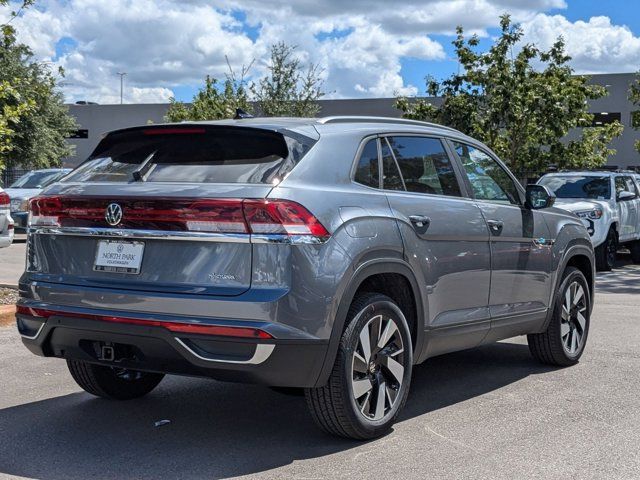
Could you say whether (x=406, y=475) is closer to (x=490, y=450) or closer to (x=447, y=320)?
(x=490, y=450)

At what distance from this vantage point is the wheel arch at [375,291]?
4750 mm

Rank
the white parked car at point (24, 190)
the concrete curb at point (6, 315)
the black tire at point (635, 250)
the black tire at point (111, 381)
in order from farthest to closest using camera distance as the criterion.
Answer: the white parked car at point (24, 190), the black tire at point (635, 250), the concrete curb at point (6, 315), the black tire at point (111, 381)

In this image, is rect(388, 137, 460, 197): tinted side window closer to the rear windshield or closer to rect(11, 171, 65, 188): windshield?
the rear windshield

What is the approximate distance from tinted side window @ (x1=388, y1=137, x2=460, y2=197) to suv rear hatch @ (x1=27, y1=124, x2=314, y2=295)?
91 centimetres

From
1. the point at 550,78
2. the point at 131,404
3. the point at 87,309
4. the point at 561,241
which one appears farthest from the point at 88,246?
the point at 550,78

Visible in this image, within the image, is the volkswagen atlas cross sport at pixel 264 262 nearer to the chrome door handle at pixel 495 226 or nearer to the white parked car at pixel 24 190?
the chrome door handle at pixel 495 226

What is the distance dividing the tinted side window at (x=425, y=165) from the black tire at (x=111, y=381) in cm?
222

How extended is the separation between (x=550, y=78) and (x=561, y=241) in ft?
53.1

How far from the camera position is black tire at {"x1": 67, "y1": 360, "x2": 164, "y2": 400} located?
5.88 m

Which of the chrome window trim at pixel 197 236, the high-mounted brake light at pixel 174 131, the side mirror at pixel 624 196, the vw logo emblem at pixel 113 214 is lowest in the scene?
the side mirror at pixel 624 196

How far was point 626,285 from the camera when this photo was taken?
14750 millimetres

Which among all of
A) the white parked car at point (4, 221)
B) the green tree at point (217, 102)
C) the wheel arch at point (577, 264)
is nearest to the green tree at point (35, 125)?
the green tree at point (217, 102)

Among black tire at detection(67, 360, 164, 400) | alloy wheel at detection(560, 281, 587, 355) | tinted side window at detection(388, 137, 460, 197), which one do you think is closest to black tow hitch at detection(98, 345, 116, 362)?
black tire at detection(67, 360, 164, 400)

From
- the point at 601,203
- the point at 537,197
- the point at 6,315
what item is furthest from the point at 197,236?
the point at 601,203
